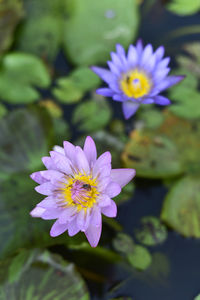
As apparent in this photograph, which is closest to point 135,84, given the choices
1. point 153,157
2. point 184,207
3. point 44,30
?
point 153,157

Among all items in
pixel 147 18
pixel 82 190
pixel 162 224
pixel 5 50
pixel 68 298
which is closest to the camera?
pixel 82 190

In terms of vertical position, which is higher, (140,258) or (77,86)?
(77,86)

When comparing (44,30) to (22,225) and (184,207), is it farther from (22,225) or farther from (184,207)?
(184,207)

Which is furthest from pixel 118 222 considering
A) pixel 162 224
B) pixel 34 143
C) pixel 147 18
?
pixel 147 18

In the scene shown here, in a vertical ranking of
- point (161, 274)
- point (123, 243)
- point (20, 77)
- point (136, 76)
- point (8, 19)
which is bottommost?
point (161, 274)

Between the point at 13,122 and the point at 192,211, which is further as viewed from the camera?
the point at 13,122

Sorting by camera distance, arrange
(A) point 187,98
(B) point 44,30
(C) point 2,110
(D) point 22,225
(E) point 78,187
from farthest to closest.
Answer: (B) point 44,30 < (C) point 2,110 < (A) point 187,98 < (D) point 22,225 < (E) point 78,187

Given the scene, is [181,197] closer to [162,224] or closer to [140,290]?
[162,224]
